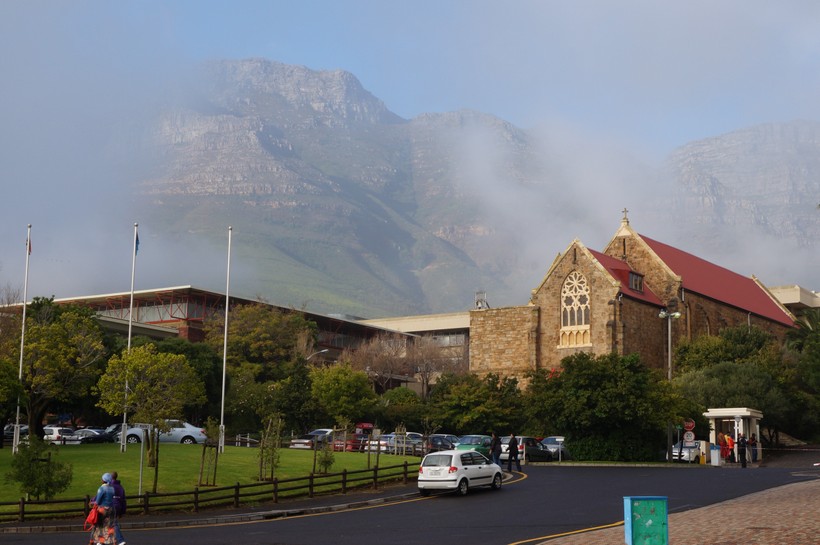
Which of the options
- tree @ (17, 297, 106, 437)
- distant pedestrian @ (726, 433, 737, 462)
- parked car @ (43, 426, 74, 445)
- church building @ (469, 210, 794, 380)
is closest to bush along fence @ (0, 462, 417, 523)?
tree @ (17, 297, 106, 437)

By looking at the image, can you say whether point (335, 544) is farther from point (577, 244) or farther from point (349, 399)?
point (577, 244)

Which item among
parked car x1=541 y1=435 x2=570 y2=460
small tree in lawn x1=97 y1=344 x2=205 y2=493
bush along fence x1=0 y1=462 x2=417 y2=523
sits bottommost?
bush along fence x1=0 y1=462 x2=417 y2=523

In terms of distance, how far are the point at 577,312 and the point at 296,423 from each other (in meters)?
23.5

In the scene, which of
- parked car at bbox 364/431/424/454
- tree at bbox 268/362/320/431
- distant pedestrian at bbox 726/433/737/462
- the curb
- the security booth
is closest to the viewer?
the curb

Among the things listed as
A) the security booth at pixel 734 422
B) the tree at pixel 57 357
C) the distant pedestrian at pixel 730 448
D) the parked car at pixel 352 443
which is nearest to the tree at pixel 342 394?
the parked car at pixel 352 443

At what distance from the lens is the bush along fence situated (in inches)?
1183

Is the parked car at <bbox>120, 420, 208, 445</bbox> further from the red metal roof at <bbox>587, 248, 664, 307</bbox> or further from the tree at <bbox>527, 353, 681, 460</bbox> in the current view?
the red metal roof at <bbox>587, 248, 664, 307</bbox>

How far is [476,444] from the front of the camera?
52.1m

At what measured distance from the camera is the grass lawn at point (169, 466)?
35.3 metres

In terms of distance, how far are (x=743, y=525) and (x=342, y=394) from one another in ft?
167

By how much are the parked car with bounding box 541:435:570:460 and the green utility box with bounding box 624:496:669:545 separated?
3826cm

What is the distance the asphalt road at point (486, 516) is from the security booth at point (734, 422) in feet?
48.0

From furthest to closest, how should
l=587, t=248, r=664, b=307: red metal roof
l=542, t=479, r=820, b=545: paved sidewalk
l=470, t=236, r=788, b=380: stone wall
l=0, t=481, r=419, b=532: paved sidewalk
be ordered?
l=587, t=248, r=664, b=307: red metal roof → l=470, t=236, r=788, b=380: stone wall → l=0, t=481, r=419, b=532: paved sidewalk → l=542, t=479, r=820, b=545: paved sidewalk

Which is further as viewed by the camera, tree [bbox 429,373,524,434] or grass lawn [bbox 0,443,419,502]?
tree [bbox 429,373,524,434]
